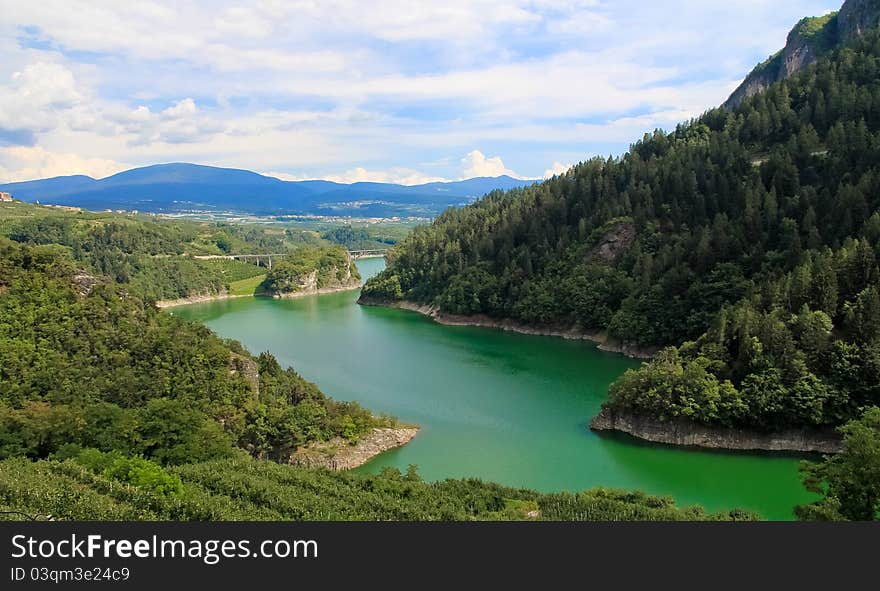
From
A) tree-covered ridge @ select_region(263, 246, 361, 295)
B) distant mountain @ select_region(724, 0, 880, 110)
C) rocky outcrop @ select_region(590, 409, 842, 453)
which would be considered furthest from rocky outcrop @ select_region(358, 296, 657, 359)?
distant mountain @ select_region(724, 0, 880, 110)

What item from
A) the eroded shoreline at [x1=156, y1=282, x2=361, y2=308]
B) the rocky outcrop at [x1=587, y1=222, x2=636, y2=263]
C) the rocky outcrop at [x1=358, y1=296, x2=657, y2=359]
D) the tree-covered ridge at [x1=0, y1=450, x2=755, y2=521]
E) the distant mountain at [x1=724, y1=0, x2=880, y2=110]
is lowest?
the eroded shoreline at [x1=156, y1=282, x2=361, y2=308]

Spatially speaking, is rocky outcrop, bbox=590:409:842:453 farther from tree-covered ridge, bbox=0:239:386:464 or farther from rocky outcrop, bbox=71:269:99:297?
rocky outcrop, bbox=71:269:99:297

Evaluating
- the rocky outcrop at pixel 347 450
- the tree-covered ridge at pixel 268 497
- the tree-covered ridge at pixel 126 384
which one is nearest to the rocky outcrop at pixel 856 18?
the rocky outcrop at pixel 347 450

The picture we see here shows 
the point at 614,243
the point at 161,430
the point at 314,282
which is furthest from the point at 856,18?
the point at 161,430

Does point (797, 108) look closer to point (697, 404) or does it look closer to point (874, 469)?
point (697, 404)

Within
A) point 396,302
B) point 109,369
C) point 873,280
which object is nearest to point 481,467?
point 109,369
